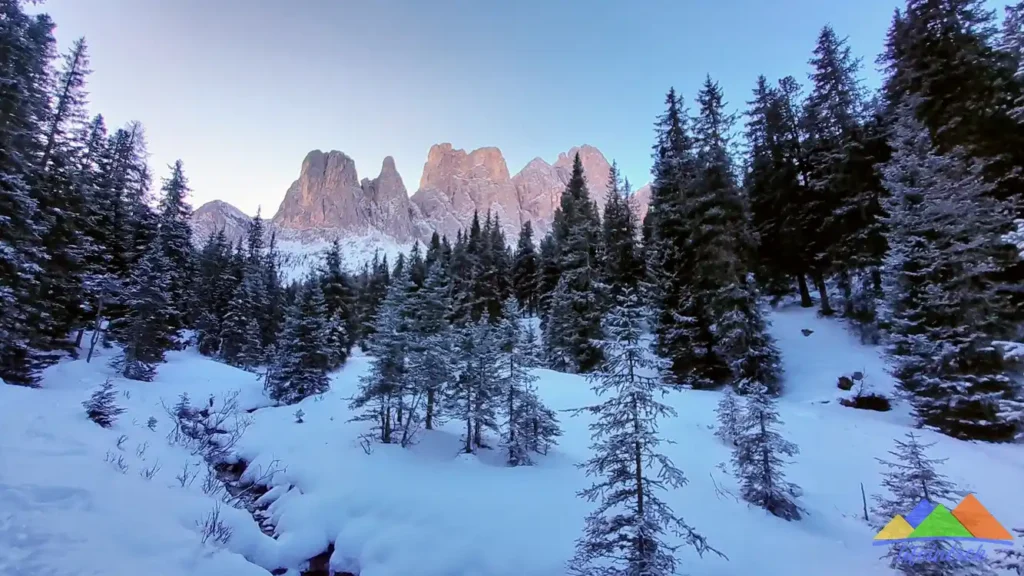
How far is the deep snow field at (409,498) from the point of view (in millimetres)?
5867

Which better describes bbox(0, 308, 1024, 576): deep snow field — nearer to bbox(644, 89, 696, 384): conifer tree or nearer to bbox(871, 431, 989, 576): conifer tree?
bbox(871, 431, 989, 576): conifer tree

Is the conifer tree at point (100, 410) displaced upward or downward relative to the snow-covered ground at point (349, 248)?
downward

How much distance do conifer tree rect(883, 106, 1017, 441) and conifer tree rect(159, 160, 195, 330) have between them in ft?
159

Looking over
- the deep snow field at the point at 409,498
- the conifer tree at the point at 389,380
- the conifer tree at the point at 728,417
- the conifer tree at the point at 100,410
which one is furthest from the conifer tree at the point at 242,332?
the conifer tree at the point at 728,417

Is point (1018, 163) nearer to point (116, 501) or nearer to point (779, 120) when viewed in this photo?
point (779, 120)

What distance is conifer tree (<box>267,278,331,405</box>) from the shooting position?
2855 cm

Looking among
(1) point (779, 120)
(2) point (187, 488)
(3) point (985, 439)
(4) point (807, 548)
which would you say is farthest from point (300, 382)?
(1) point (779, 120)

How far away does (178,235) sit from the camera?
4188 centimetres

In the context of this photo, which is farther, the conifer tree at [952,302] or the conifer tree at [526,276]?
the conifer tree at [526,276]

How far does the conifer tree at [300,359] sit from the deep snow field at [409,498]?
9.63m

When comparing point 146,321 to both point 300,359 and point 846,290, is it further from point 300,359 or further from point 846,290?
point 846,290

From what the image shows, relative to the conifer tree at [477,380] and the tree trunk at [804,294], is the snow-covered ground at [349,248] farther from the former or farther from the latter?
the conifer tree at [477,380]

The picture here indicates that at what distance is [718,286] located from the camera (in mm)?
20984

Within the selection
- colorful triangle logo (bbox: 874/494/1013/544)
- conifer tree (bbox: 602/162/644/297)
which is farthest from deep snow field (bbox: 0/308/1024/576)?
conifer tree (bbox: 602/162/644/297)
